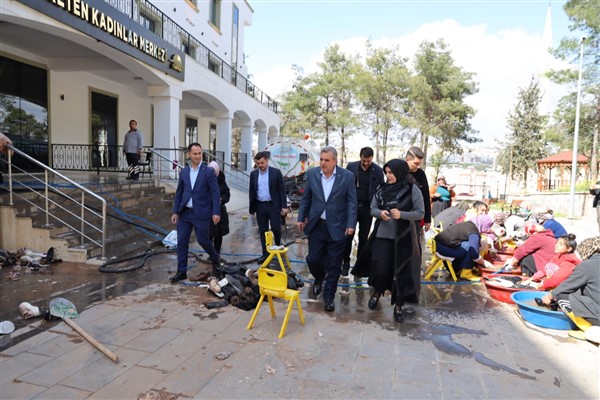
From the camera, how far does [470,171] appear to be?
33.1 meters

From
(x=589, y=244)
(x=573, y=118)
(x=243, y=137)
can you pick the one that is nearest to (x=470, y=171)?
(x=573, y=118)

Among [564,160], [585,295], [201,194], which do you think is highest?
[564,160]

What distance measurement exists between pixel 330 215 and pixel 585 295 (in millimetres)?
2575

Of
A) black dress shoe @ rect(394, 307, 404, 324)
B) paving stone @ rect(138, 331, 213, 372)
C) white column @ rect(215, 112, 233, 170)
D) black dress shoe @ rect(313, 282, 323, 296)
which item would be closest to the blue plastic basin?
black dress shoe @ rect(394, 307, 404, 324)

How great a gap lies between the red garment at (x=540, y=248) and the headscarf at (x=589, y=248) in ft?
3.93

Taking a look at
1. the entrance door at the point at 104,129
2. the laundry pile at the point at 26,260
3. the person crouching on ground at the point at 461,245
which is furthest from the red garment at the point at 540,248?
the entrance door at the point at 104,129

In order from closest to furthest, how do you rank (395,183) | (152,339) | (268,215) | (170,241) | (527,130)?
(152,339) < (395,183) < (268,215) < (170,241) < (527,130)

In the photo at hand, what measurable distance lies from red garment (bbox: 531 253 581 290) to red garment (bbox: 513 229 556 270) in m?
0.44

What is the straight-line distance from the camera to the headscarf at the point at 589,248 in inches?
161

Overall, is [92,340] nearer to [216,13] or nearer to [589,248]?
[589,248]

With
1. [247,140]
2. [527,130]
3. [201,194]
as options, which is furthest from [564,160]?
[201,194]

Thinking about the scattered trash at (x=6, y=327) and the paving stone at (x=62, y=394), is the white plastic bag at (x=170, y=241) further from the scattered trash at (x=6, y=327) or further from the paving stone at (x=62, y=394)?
the paving stone at (x=62, y=394)

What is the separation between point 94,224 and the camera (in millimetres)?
7180

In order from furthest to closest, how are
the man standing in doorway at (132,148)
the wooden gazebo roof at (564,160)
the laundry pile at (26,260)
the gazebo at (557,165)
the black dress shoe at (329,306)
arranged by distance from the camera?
the gazebo at (557,165) < the wooden gazebo roof at (564,160) < the man standing in doorway at (132,148) < the laundry pile at (26,260) < the black dress shoe at (329,306)
